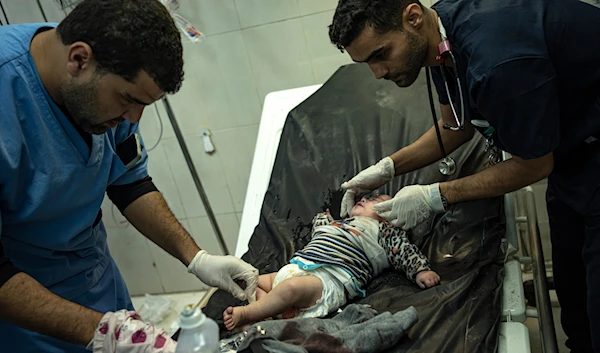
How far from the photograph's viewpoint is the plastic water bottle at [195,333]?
2.91ft

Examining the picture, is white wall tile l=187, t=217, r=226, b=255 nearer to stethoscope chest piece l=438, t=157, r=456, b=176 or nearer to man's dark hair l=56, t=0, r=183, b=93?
stethoscope chest piece l=438, t=157, r=456, b=176

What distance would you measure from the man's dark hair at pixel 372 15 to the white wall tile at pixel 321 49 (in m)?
1.19

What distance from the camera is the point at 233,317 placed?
157 centimetres

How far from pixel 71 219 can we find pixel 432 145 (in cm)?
126

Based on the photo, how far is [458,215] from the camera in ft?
6.07

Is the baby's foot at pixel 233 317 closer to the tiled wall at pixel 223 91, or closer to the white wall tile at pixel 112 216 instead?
the tiled wall at pixel 223 91

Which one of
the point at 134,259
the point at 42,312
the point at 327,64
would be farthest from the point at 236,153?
the point at 42,312

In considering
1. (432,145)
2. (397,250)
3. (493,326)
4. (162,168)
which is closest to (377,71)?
(432,145)

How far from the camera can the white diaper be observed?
1668 millimetres

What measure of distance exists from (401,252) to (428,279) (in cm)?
15

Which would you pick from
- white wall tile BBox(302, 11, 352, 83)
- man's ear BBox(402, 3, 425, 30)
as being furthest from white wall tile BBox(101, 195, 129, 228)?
man's ear BBox(402, 3, 425, 30)

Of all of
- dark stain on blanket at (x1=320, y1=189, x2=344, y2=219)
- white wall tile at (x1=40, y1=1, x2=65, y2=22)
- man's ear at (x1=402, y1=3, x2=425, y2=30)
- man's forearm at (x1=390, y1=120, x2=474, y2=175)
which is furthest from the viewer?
white wall tile at (x1=40, y1=1, x2=65, y2=22)

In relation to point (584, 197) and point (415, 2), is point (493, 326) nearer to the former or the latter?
point (584, 197)

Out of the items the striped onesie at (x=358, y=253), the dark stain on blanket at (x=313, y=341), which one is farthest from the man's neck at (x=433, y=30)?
the dark stain on blanket at (x=313, y=341)
